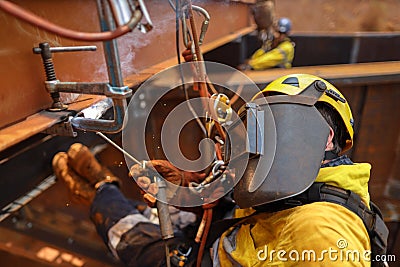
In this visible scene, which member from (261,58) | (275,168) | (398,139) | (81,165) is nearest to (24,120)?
(81,165)

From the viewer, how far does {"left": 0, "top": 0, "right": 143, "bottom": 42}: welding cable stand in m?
0.54

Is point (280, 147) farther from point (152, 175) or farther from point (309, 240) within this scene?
point (152, 175)

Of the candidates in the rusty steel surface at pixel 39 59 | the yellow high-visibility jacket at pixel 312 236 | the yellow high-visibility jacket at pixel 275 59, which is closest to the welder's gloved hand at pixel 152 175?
the yellow high-visibility jacket at pixel 312 236

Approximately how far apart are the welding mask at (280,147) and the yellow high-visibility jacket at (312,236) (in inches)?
3.5

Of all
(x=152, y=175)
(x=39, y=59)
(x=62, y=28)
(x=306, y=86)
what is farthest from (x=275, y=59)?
(x=62, y=28)

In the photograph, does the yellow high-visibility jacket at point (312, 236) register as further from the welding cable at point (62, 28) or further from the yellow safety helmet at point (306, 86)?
the welding cable at point (62, 28)

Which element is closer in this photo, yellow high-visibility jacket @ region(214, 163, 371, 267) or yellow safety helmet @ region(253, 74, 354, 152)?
yellow high-visibility jacket @ region(214, 163, 371, 267)

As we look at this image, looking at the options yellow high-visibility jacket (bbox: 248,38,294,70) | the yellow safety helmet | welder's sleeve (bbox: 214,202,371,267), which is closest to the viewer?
welder's sleeve (bbox: 214,202,371,267)

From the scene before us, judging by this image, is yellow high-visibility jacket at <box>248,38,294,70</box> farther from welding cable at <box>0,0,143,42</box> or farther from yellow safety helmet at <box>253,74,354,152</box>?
welding cable at <box>0,0,143,42</box>

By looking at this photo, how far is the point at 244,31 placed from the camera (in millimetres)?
3779

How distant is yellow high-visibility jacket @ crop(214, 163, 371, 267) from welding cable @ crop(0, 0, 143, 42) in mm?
623

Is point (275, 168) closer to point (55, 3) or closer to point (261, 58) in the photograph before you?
point (55, 3)

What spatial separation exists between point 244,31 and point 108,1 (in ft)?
11.1

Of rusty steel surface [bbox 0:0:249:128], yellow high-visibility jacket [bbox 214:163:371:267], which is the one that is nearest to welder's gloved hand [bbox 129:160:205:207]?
yellow high-visibility jacket [bbox 214:163:371:267]
